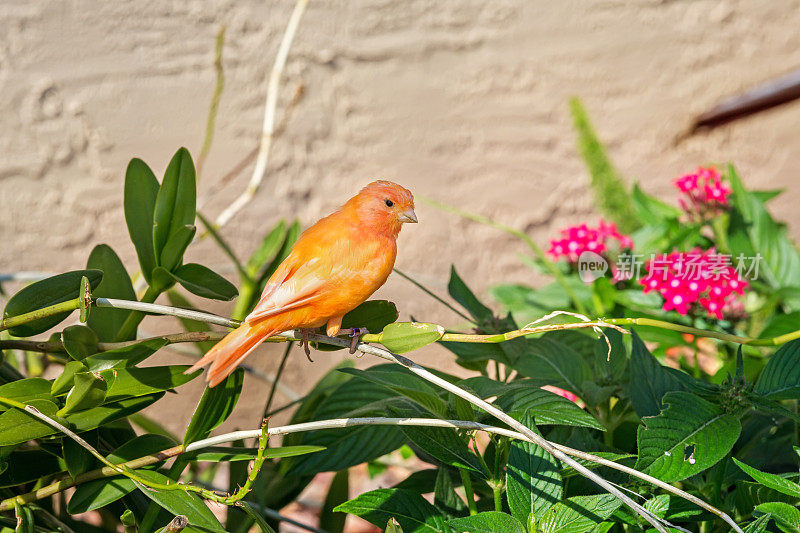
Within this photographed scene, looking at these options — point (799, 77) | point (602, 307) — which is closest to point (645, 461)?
point (602, 307)

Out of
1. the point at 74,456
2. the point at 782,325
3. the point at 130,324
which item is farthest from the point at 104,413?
the point at 782,325

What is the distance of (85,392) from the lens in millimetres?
603

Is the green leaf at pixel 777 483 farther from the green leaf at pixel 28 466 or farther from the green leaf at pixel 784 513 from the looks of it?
the green leaf at pixel 28 466

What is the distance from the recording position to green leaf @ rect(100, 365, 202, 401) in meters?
0.65

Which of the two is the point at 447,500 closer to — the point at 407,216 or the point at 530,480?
the point at 530,480

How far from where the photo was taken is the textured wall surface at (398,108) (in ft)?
5.23

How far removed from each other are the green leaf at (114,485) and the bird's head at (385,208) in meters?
0.35

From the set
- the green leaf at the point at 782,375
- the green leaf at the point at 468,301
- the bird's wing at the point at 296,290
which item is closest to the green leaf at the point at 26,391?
the bird's wing at the point at 296,290

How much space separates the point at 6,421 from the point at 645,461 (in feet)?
1.85

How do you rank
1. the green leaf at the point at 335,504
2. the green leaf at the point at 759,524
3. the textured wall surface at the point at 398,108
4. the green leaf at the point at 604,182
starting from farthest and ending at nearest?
the green leaf at the point at 604,182, the textured wall surface at the point at 398,108, the green leaf at the point at 335,504, the green leaf at the point at 759,524

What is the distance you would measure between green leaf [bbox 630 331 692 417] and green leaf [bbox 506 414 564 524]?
14 cm

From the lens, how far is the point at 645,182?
2.00 meters

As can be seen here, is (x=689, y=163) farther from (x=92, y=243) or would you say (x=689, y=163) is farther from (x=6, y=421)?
(x=6, y=421)

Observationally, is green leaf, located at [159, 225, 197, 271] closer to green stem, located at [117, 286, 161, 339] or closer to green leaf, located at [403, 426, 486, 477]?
green stem, located at [117, 286, 161, 339]
